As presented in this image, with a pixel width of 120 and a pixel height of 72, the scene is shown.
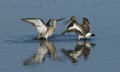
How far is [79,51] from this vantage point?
16281mm

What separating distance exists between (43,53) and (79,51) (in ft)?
3.21

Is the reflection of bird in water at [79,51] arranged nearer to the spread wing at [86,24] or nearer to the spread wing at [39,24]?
the spread wing at [86,24]

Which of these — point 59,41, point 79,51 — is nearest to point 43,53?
point 79,51

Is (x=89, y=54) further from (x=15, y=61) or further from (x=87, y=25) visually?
(x=87, y=25)

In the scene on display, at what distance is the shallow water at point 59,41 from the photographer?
46.9ft

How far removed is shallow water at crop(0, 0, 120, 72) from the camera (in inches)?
562

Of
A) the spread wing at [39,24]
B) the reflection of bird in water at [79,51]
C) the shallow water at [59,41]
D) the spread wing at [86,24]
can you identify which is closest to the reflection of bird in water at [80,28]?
the spread wing at [86,24]

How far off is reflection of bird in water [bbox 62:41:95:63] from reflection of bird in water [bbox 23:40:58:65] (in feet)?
1.14

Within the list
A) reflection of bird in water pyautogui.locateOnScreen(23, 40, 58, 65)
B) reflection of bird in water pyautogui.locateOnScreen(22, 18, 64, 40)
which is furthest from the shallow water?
reflection of bird in water pyautogui.locateOnScreen(22, 18, 64, 40)

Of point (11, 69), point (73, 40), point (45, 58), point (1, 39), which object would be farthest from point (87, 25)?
point (11, 69)

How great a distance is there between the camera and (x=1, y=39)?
1806cm

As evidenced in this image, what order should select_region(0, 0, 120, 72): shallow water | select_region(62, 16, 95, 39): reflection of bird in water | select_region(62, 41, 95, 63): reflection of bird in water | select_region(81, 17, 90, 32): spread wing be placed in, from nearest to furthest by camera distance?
1. select_region(0, 0, 120, 72): shallow water
2. select_region(62, 41, 95, 63): reflection of bird in water
3. select_region(62, 16, 95, 39): reflection of bird in water
4. select_region(81, 17, 90, 32): spread wing

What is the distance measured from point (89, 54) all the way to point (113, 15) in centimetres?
541

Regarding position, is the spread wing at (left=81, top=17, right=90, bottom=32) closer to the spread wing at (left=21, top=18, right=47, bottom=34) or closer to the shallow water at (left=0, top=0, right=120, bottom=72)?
the shallow water at (left=0, top=0, right=120, bottom=72)
